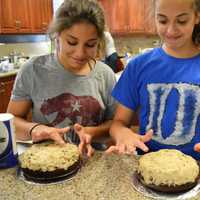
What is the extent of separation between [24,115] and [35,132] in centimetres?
33

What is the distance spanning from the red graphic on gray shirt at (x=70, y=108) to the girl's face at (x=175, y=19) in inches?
15.6

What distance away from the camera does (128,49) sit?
5.80 m

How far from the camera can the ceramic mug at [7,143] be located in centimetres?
79

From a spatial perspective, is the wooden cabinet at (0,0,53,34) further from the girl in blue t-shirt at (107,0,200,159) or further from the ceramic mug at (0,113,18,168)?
the ceramic mug at (0,113,18,168)

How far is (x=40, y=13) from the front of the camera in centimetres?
448

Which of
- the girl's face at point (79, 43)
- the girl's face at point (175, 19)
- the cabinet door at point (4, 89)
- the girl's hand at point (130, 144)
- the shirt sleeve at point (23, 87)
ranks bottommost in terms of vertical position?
the cabinet door at point (4, 89)

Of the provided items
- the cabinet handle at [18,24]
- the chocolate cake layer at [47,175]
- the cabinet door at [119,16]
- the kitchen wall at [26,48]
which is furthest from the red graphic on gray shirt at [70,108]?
the cabinet door at [119,16]

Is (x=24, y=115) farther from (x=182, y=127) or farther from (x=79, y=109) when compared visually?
(x=182, y=127)

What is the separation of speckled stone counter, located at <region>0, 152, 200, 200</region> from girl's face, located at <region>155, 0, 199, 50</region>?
0.40m

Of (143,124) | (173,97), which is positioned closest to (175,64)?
(173,97)

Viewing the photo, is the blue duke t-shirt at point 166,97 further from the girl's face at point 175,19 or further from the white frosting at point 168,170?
the white frosting at point 168,170

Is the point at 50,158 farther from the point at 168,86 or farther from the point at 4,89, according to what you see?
the point at 4,89

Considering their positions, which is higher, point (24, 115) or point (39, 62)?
point (39, 62)

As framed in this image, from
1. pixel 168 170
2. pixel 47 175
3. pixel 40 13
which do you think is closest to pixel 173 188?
pixel 168 170
